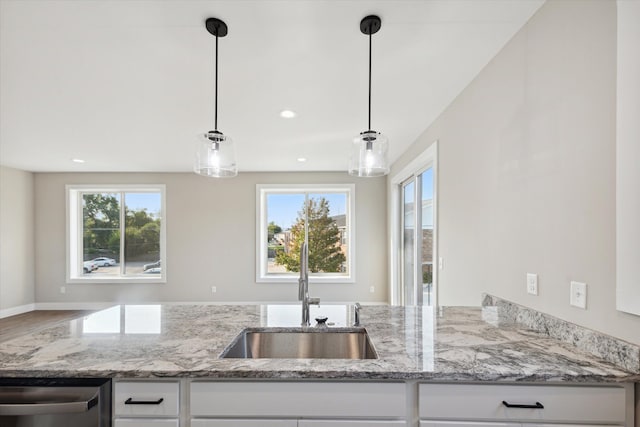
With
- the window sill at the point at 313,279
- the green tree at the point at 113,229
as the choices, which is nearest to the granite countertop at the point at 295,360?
the window sill at the point at 313,279

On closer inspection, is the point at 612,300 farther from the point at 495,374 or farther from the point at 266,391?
the point at 266,391

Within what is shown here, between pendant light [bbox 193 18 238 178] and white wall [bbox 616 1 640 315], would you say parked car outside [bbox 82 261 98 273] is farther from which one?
white wall [bbox 616 1 640 315]

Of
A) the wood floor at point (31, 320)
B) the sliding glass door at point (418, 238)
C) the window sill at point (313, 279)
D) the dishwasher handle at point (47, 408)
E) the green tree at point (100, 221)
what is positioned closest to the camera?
the dishwasher handle at point (47, 408)

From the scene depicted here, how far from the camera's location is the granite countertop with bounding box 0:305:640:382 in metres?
1.06

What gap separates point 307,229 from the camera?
5.76 meters

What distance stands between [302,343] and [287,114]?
2119 millimetres

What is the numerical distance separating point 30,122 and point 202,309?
2833mm

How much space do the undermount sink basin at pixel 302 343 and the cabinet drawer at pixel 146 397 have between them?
52 cm

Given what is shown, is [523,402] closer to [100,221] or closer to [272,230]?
[272,230]

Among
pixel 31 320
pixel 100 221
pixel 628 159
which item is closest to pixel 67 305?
pixel 31 320

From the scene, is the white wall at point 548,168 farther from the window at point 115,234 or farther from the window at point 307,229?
the window at point 115,234

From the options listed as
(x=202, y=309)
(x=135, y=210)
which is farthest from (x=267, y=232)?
(x=202, y=309)

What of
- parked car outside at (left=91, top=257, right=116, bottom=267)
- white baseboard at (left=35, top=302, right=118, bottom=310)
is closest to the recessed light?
parked car outside at (left=91, top=257, right=116, bottom=267)

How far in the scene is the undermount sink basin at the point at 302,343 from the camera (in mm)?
1604
